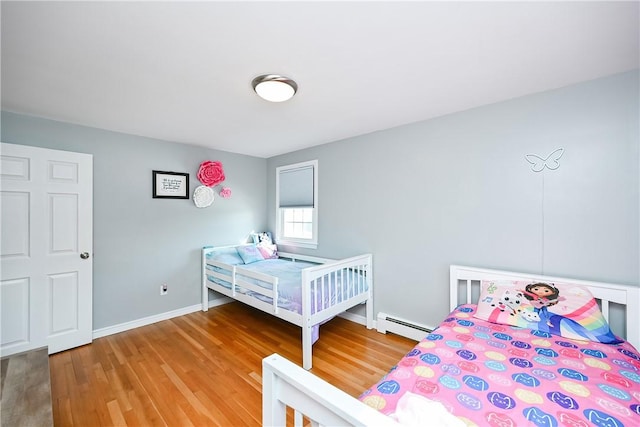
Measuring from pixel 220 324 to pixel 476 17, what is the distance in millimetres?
3508

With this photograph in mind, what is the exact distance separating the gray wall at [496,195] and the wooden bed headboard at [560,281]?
0.36ft

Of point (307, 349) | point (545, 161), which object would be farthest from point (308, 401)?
point (545, 161)

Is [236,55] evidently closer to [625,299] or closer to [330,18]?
[330,18]

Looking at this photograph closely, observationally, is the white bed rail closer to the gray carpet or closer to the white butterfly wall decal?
the gray carpet

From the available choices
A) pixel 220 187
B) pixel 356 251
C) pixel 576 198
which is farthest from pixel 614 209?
pixel 220 187

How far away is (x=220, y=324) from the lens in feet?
10.2

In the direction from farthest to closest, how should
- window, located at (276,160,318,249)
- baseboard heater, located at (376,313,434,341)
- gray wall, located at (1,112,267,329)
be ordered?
window, located at (276,160,318,249)
gray wall, located at (1,112,267,329)
baseboard heater, located at (376,313,434,341)

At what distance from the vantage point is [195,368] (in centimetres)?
223

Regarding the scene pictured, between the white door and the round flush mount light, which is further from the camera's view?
the white door

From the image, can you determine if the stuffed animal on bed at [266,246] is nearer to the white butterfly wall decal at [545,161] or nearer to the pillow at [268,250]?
the pillow at [268,250]

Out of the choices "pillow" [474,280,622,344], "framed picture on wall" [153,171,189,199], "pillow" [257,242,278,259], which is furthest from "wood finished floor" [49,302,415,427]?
"framed picture on wall" [153,171,189,199]

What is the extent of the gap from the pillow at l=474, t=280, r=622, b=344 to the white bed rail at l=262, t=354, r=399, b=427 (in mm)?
1567

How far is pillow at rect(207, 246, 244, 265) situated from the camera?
3.35 m

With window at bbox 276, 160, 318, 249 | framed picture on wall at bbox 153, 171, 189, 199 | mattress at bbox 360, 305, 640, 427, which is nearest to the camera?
mattress at bbox 360, 305, 640, 427
